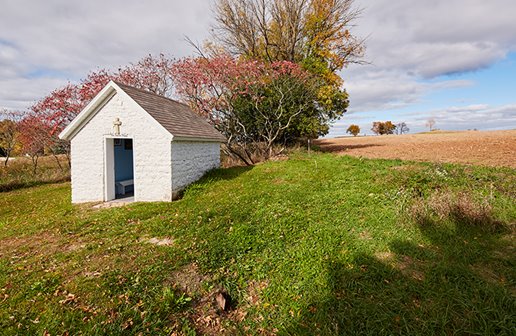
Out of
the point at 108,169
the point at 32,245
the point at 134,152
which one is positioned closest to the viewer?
the point at 32,245

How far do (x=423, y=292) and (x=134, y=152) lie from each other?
9.58 meters

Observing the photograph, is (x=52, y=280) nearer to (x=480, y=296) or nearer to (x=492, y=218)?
(x=480, y=296)

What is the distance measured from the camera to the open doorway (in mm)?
11490

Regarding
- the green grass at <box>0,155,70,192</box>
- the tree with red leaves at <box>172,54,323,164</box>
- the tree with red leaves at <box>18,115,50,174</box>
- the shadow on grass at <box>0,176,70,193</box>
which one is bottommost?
the shadow on grass at <box>0,176,70,193</box>

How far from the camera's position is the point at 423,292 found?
3.76 metres

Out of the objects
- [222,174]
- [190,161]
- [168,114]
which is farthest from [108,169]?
[222,174]

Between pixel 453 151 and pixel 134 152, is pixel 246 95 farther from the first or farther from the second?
pixel 453 151

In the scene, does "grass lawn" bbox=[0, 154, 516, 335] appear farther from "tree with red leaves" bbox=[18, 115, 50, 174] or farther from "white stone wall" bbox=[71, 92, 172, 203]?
"tree with red leaves" bbox=[18, 115, 50, 174]

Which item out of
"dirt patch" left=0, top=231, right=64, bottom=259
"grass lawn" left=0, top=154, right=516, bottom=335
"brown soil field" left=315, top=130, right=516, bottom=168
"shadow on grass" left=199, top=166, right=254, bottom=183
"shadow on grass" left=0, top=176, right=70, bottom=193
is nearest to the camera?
"grass lawn" left=0, top=154, right=516, bottom=335

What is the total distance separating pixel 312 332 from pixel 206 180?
29.4 ft

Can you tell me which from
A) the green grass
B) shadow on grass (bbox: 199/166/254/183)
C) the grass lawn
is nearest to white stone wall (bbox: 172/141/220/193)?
shadow on grass (bbox: 199/166/254/183)

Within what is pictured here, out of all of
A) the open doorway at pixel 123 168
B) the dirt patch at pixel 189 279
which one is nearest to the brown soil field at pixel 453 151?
the dirt patch at pixel 189 279

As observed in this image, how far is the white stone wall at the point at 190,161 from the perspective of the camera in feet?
32.1

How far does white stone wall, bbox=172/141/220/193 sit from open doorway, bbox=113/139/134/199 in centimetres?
294
